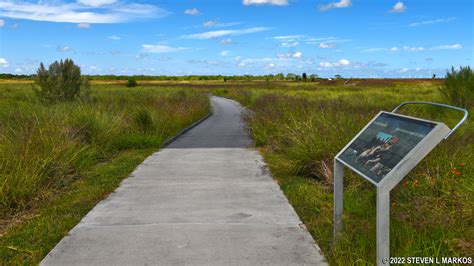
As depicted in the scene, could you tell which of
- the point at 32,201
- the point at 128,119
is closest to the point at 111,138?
the point at 128,119

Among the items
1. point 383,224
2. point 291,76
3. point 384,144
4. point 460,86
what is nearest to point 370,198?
point 384,144

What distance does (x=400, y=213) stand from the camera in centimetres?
539

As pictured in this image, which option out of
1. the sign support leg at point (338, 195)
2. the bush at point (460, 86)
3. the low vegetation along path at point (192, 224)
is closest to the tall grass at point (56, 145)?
the low vegetation along path at point (192, 224)

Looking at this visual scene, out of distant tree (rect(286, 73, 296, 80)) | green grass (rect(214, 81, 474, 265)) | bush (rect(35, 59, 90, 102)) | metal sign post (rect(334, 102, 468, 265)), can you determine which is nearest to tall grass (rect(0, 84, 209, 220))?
green grass (rect(214, 81, 474, 265))

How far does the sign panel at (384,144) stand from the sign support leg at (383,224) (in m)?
0.15

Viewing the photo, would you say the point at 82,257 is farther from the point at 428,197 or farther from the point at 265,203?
the point at 428,197

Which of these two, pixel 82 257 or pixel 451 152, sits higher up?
pixel 451 152

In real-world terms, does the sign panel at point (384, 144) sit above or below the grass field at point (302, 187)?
above

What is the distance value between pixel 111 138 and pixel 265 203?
694 cm

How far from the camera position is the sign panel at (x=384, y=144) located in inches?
144

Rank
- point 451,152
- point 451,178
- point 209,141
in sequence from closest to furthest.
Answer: point 451,178 → point 451,152 → point 209,141

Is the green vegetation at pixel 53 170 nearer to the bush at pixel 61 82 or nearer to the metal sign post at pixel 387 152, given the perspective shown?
the metal sign post at pixel 387 152

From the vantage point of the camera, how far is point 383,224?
367 cm

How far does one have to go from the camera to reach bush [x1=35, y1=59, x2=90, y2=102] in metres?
22.3
